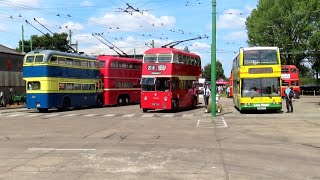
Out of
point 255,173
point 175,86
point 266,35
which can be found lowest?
point 255,173

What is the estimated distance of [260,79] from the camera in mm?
27375

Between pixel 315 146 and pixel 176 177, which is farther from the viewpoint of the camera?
pixel 315 146

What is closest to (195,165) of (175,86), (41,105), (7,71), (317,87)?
(175,86)

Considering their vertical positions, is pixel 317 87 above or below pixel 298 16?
below

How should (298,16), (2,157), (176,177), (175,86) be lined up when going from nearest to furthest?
1. (176,177)
2. (2,157)
3. (175,86)
4. (298,16)

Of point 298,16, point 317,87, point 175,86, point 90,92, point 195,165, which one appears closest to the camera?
point 195,165

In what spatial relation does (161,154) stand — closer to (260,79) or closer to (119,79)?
(260,79)

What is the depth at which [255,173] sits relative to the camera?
28.6ft

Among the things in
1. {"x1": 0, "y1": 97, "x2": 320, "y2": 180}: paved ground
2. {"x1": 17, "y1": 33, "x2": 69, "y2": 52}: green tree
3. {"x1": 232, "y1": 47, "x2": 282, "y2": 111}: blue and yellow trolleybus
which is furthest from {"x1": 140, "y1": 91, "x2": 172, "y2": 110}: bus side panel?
{"x1": 17, "y1": 33, "x2": 69, "y2": 52}: green tree

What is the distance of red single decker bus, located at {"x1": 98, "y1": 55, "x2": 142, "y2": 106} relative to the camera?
1528 inches

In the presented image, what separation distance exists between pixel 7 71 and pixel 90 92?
8807mm

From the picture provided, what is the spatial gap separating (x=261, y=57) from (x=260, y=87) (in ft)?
5.92

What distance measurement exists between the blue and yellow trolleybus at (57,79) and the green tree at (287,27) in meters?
33.8

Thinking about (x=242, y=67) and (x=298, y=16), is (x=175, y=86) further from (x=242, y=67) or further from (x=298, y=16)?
(x=298, y=16)
